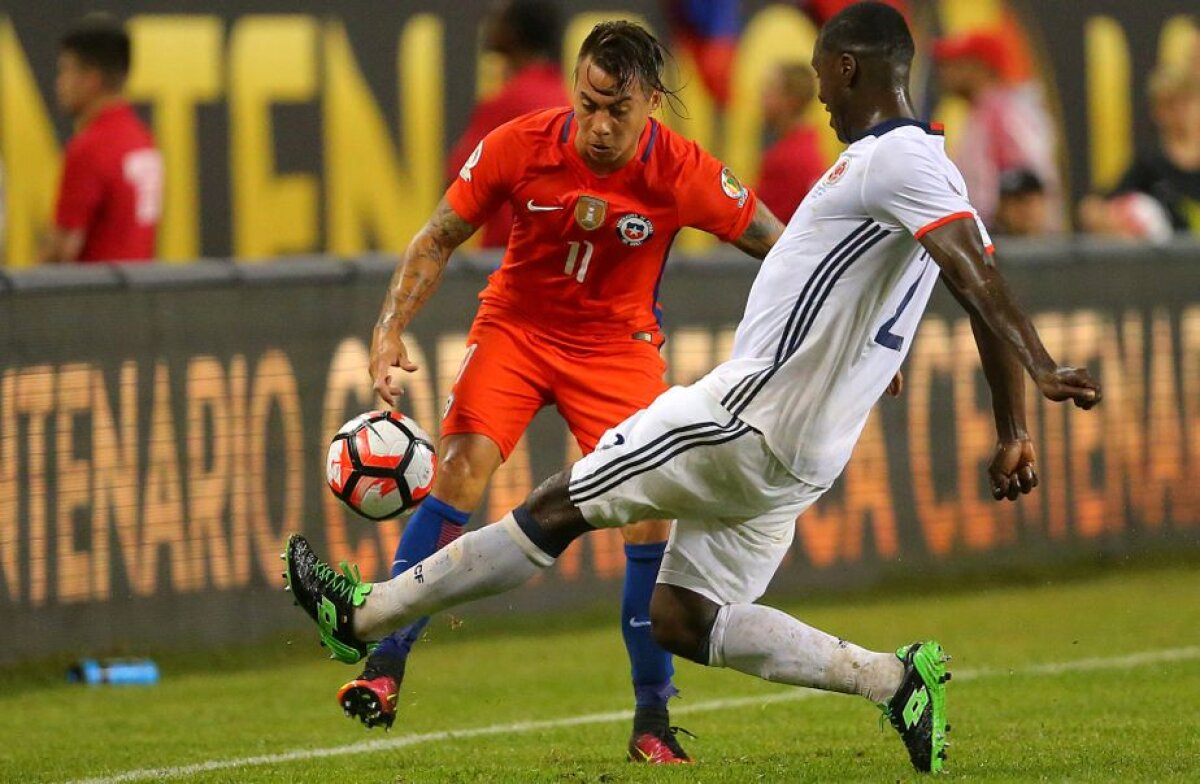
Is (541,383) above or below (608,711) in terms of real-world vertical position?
above

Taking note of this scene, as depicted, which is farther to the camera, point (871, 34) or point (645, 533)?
point (645, 533)

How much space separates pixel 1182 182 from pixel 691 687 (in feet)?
21.1

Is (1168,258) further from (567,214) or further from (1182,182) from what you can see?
(567,214)

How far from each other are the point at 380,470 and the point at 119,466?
9.44 feet

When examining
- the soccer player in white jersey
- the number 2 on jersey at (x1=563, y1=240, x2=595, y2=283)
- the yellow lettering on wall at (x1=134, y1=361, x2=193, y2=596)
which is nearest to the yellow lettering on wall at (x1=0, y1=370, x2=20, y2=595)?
the yellow lettering on wall at (x1=134, y1=361, x2=193, y2=596)

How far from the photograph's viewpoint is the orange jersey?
6.88 meters

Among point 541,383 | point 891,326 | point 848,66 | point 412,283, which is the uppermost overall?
point 848,66

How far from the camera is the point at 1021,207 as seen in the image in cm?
1327

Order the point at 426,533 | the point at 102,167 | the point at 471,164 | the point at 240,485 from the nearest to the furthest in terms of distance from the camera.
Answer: the point at 471,164 → the point at 426,533 → the point at 240,485 → the point at 102,167

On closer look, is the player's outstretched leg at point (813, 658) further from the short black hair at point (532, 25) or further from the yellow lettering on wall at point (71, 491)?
the short black hair at point (532, 25)

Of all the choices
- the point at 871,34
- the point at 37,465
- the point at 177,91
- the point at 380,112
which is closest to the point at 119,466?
the point at 37,465

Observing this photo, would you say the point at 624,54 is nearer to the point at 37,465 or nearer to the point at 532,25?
the point at 37,465

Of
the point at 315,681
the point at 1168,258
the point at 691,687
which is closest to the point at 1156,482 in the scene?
the point at 1168,258

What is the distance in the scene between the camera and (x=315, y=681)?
920cm
